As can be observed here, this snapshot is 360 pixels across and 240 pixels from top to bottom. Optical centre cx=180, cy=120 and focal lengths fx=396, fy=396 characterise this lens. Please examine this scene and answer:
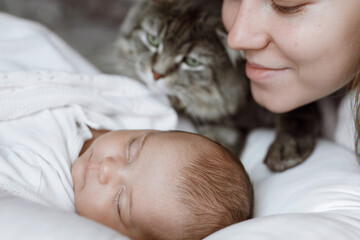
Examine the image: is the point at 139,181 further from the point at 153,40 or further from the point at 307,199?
the point at 153,40

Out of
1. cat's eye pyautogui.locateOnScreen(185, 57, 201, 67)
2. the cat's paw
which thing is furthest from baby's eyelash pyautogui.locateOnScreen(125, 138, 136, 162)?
cat's eye pyautogui.locateOnScreen(185, 57, 201, 67)

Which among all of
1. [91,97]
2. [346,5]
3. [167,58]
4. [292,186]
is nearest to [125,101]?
[91,97]

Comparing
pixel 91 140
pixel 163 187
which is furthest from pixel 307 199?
pixel 91 140

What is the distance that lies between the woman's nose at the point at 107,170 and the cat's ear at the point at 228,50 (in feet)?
2.53

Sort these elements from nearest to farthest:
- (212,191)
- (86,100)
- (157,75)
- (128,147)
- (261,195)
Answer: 1. (212,191)
2. (128,147)
3. (261,195)
4. (86,100)
5. (157,75)

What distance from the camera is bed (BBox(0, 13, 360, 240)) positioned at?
0.76 meters

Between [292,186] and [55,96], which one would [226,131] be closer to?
[292,186]

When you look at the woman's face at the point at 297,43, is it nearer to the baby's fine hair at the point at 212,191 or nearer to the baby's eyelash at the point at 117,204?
the baby's fine hair at the point at 212,191

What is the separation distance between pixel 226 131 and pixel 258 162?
0.30 meters

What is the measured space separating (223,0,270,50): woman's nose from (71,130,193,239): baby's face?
326mm

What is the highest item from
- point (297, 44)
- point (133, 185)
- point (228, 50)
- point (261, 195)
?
point (297, 44)

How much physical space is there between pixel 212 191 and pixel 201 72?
771mm

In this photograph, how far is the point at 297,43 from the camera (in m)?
1.03

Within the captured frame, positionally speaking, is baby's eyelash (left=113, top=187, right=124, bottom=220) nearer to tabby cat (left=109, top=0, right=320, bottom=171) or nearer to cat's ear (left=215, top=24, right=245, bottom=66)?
tabby cat (left=109, top=0, right=320, bottom=171)
